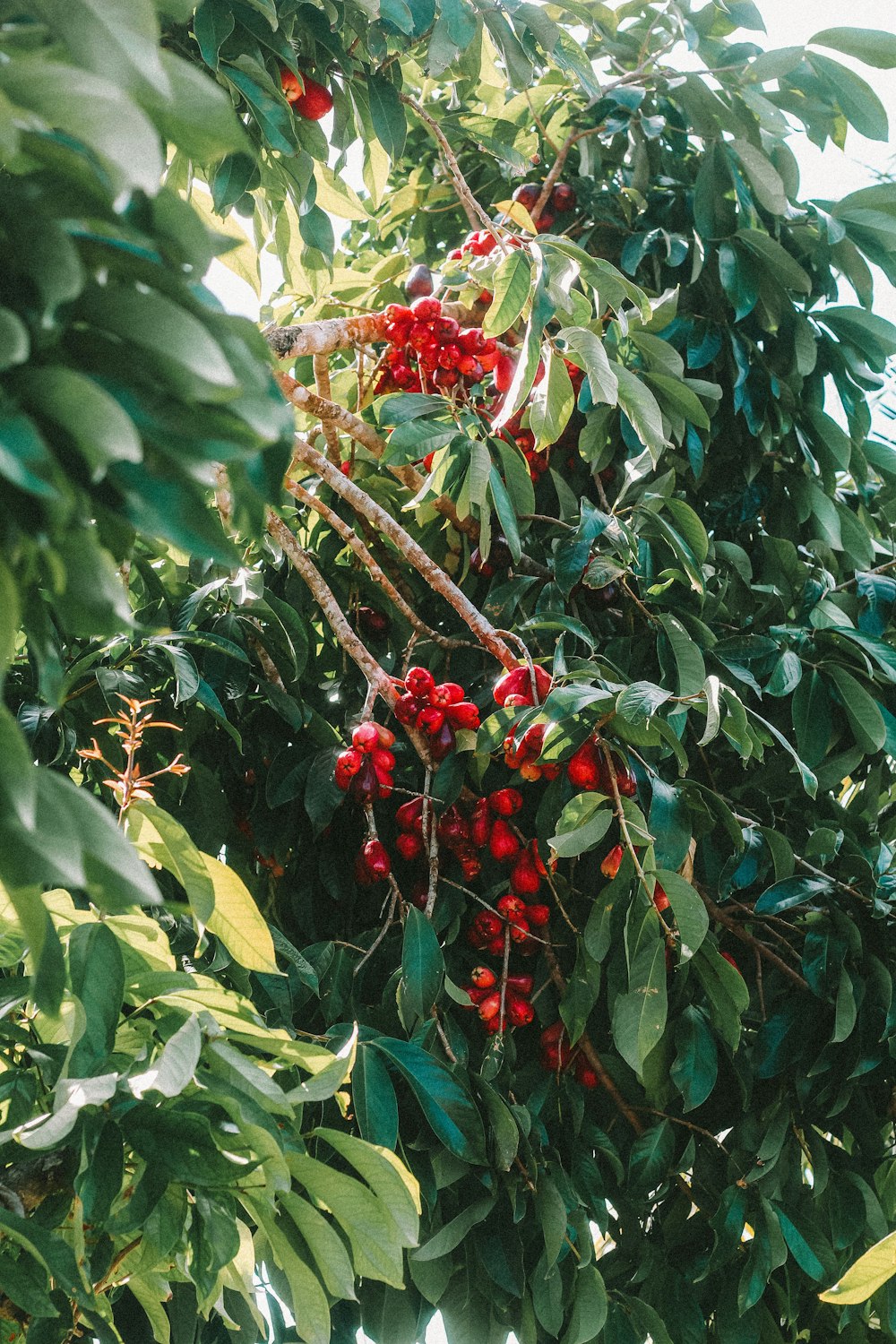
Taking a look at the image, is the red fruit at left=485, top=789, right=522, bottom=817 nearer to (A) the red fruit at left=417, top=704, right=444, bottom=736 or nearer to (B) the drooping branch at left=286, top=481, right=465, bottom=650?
(A) the red fruit at left=417, top=704, right=444, bottom=736

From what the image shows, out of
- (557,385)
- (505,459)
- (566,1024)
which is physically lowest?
(566,1024)

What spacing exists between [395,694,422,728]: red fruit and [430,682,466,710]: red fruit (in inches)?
1.0

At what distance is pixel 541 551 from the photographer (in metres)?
2.19

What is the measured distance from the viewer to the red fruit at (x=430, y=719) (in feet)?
5.71

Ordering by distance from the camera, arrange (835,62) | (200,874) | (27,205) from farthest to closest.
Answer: (835,62) → (200,874) → (27,205)

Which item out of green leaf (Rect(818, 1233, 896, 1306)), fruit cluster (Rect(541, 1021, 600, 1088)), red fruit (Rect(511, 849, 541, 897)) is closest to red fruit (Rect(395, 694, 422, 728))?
red fruit (Rect(511, 849, 541, 897))

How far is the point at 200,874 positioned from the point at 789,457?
170 cm

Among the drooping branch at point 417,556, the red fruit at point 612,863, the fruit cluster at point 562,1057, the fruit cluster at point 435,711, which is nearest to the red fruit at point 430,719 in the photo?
the fruit cluster at point 435,711

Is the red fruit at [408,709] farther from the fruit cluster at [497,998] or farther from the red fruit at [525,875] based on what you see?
the fruit cluster at [497,998]

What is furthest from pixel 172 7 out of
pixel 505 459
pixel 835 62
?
pixel 835 62

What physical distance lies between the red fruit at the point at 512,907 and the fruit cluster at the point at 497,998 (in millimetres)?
83

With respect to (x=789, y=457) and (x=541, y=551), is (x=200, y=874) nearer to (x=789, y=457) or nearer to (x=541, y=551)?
(x=541, y=551)

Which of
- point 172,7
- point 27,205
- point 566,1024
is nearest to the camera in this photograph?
point 27,205

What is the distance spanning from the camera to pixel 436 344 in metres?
1.94
